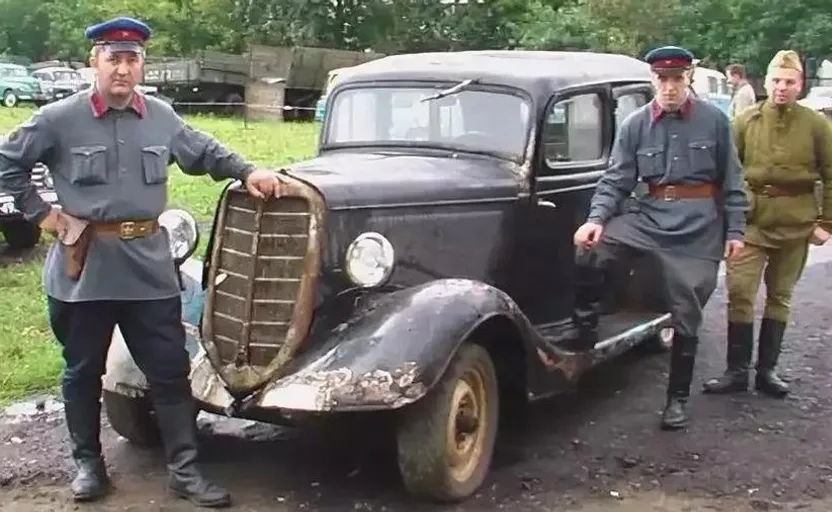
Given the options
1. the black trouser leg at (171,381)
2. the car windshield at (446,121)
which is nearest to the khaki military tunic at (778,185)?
the car windshield at (446,121)

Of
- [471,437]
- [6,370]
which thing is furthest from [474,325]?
[6,370]

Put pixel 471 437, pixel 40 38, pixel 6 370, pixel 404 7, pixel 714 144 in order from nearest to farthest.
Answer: pixel 471 437
pixel 714 144
pixel 6 370
pixel 404 7
pixel 40 38

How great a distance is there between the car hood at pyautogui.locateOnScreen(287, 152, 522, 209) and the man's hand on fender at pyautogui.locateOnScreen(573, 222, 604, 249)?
0.38m

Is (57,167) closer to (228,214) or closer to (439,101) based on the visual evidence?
(228,214)

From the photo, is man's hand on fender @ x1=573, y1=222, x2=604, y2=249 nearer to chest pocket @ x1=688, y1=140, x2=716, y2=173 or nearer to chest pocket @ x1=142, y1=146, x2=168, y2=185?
chest pocket @ x1=688, y1=140, x2=716, y2=173

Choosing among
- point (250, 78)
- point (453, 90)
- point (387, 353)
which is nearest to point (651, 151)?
point (453, 90)

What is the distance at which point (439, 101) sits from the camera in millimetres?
6562

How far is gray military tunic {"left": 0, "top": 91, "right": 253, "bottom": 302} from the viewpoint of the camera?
16.4 feet

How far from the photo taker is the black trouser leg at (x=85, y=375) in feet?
16.9

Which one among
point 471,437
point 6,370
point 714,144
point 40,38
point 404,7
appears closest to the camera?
point 471,437

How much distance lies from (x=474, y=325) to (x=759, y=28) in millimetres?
39940

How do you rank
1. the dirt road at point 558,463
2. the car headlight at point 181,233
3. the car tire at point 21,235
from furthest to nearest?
the car tire at point 21,235, the car headlight at point 181,233, the dirt road at point 558,463

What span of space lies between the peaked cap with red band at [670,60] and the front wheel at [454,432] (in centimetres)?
171

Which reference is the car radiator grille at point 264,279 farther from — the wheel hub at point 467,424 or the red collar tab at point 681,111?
the red collar tab at point 681,111
